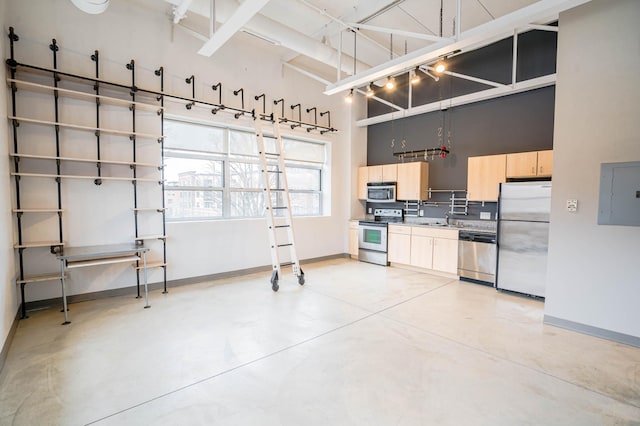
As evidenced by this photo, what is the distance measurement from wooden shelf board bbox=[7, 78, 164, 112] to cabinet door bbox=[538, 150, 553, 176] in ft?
18.0

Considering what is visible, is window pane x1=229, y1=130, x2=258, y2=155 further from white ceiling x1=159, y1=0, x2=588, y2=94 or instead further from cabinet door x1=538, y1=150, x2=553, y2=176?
cabinet door x1=538, y1=150, x2=553, y2=176

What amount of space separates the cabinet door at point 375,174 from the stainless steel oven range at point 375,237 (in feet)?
2.32

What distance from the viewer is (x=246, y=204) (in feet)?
18.2

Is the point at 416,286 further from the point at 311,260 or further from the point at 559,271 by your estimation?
the point at 311,260

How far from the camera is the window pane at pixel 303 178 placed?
20.5ft

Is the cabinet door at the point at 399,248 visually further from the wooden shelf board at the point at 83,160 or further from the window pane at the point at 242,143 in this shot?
the wooden shelf board at the point at 83,160

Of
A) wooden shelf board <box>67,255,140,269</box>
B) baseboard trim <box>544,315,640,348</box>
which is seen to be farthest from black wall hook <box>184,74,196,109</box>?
baseboard trim <box>544,315,640,348</box>

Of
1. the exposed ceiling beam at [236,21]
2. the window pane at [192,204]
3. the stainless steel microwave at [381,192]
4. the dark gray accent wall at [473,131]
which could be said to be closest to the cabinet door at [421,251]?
the stainless steel microwave at [381,192]

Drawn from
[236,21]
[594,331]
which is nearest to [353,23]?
[236,21]

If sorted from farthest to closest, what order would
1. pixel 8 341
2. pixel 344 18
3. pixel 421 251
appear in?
1. pixel 421 251
2. pixel 344 18
3. pixel 8 341

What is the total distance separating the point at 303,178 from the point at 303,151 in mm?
574

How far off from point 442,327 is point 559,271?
55.4 inches

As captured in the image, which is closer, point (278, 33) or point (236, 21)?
point (236, 21)

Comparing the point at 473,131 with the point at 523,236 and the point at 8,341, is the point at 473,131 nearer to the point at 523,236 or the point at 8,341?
the point at 523,236
